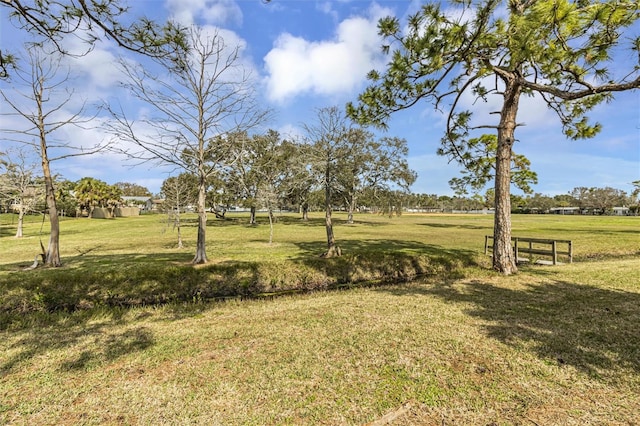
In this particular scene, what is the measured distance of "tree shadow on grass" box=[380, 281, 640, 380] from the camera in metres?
3.67

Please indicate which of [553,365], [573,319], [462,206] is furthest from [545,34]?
[462,206]

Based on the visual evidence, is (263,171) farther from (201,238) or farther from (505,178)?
(505,178)

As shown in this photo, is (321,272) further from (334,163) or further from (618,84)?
(618,84)

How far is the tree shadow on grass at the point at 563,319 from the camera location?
3672 mm

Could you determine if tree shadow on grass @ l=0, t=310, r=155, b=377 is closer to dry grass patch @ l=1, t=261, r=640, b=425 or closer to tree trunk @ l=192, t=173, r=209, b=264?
dry grass patch @ l=1, t=261, r=640, b=425

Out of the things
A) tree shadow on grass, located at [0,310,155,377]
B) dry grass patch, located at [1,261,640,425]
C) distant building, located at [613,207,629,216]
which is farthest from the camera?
distant building, located at [613,207,629,216]

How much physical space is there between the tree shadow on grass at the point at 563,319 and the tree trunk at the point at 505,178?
1.62 meters

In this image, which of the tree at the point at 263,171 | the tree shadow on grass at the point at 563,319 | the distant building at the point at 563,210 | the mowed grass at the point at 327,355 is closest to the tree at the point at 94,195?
the tree at the point at 263,171

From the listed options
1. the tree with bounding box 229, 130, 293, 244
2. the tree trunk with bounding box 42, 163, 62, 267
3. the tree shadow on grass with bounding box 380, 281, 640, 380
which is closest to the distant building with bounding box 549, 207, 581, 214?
the tree with bounding box 229, 130, 293, 244

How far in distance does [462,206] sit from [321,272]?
114 m

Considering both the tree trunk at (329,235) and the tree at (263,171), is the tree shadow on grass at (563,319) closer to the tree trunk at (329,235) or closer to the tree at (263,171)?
the tree trunk at (329,235)

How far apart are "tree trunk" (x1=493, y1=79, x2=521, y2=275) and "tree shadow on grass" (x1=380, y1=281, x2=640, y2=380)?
162cm

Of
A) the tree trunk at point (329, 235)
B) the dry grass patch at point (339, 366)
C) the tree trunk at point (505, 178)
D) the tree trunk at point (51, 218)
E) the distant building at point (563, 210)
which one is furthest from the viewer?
the distant building at point (563, 210)

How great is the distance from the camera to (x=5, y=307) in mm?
6664
